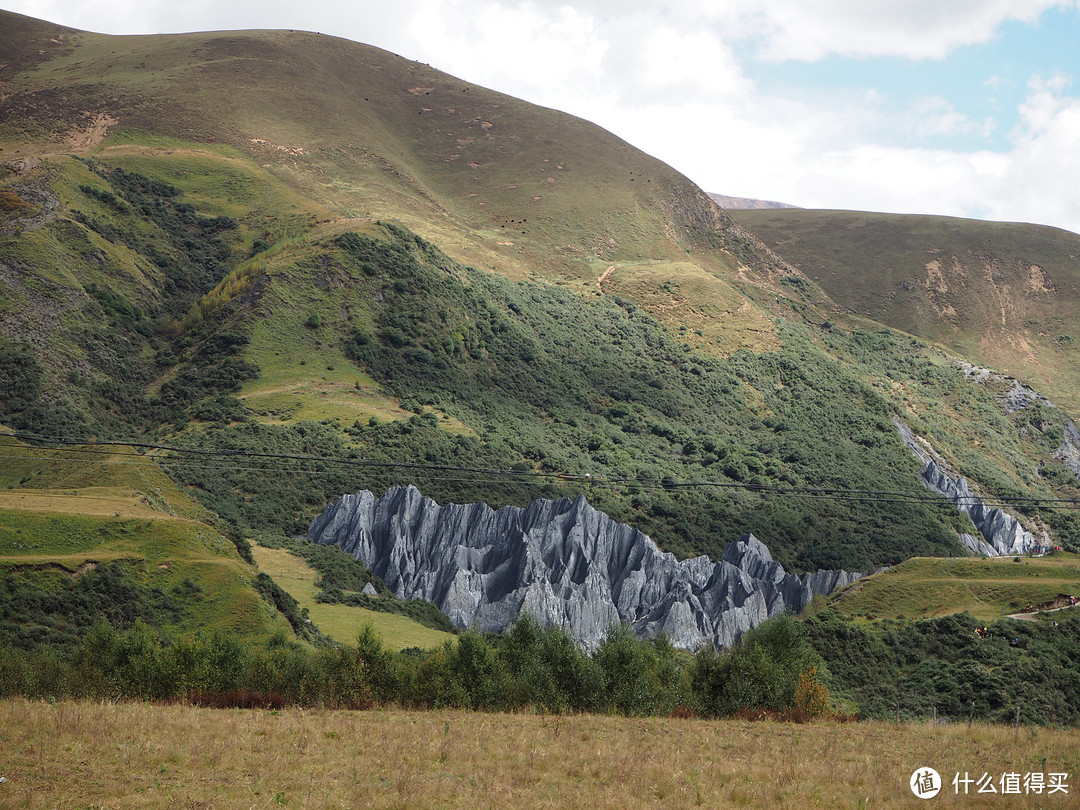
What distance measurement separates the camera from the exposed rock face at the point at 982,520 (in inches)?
4079

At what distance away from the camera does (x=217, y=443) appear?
256 feet

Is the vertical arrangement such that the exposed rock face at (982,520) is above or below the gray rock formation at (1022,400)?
below

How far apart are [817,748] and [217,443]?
2394 inches

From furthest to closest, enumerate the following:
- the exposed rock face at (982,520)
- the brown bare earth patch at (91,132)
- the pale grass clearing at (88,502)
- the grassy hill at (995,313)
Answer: the grassy hill at (995,313) → the brown bare earth patch at (91,132) → the exposed rock face at (982,520) → the pale grass clearing at (88,502)

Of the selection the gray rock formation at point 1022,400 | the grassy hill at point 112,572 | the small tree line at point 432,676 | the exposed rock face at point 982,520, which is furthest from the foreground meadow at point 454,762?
the gray rock formation at point 1022,400

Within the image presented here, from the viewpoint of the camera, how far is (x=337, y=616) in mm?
62344

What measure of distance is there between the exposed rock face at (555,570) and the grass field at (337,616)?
25.3 ft

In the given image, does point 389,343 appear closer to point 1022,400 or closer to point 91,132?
point 91,132

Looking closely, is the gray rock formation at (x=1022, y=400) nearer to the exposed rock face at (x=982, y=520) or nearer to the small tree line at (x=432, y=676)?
the exposed rock face at (x=982, y=520)

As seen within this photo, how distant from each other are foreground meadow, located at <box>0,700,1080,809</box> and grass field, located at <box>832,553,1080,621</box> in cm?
2978

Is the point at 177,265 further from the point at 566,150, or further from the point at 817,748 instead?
the point at 817,748

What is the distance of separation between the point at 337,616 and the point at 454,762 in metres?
39.5

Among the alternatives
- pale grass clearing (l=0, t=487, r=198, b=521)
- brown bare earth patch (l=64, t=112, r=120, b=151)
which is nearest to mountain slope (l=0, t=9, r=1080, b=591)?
brown bare earth patch (l=64, t=112, r=120, b=151)

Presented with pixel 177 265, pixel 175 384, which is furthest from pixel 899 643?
pixel 177 265
